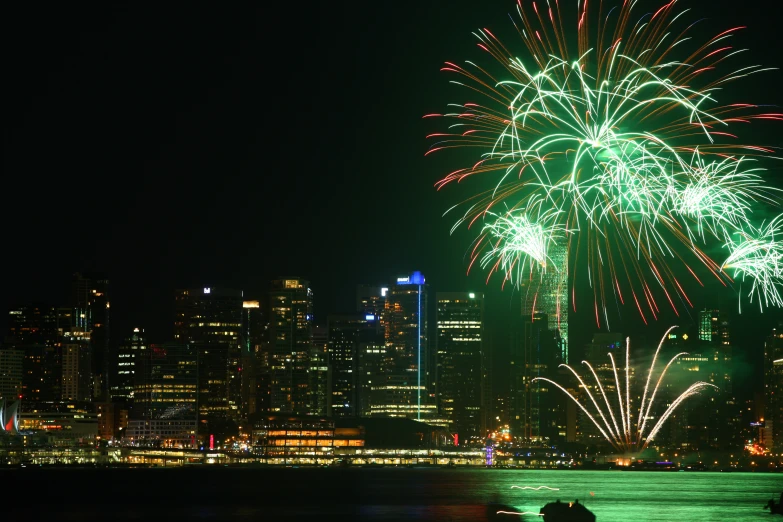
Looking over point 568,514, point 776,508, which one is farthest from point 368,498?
point 776,508

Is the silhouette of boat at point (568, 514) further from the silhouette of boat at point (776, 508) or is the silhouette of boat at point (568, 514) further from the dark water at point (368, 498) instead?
the silhouette of boat at point (776, 508)

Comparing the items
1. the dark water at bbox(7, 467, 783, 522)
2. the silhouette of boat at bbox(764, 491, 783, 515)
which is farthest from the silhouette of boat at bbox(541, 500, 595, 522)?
the silhouette of boat at bbox(764, 491, 783, 515)

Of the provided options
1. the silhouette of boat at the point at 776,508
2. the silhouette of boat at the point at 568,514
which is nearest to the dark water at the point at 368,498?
the silhouette of boat at the point at 776,508

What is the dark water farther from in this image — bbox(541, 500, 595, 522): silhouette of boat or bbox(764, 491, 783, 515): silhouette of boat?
bbox(541, 500, 595, 522): silhouette of boat

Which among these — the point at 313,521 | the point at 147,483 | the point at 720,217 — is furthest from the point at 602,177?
the point at 147,483

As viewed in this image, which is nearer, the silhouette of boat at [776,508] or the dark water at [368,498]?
the dark water at [368,498]

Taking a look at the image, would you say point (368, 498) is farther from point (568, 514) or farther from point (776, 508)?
point (776, 508)
